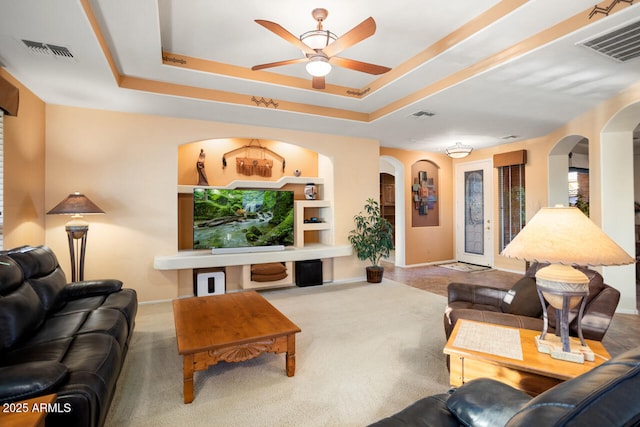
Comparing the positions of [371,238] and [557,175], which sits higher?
[557,175]

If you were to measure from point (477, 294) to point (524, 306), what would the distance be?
49 centimetres

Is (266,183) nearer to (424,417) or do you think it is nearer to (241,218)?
(241,218)

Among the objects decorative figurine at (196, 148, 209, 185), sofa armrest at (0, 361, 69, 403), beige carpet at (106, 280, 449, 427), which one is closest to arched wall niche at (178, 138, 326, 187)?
decorative figurine at (196, 148, 209, 185)

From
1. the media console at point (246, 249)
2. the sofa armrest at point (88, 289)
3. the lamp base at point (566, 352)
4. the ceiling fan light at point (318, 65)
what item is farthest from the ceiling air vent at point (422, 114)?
the sofa armrest at point (88, 289)

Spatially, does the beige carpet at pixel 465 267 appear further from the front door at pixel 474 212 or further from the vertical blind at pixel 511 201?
the vertical blind at pixel 511 201

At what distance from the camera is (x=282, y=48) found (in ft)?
10.0

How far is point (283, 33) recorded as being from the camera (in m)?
2.19

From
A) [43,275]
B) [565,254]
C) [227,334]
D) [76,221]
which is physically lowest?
[227,334]

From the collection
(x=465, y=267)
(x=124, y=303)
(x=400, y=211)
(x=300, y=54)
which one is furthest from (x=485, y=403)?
(x=465, y=267)

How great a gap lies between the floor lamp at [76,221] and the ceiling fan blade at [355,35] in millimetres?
3083

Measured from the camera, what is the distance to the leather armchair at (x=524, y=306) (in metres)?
1.84

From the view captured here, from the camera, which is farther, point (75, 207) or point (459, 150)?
point (459, 150)

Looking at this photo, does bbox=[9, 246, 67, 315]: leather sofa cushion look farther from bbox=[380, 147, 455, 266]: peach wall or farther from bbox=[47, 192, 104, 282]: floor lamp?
bbox=[380, 147, 455, 266]: peach wall

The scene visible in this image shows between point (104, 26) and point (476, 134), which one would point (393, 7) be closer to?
point (104, 26)
